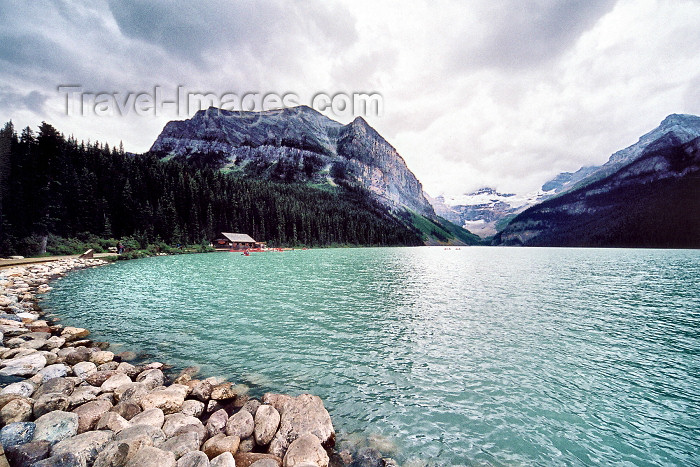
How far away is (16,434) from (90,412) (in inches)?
57.7

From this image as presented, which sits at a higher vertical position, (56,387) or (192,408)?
(56,387)

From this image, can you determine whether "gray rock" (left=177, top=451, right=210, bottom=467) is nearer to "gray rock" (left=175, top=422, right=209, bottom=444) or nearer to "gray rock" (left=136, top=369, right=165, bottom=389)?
"gray rock" (left=175, top=422, right=209, bottom=444)

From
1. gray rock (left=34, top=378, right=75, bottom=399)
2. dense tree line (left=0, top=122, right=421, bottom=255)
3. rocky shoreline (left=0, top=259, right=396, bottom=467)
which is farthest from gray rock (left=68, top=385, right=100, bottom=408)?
dense tree line (left=0, top=122, right=421, bottom=255)

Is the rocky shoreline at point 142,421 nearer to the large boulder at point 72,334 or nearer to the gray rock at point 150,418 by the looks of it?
the gray rock at point 150,418

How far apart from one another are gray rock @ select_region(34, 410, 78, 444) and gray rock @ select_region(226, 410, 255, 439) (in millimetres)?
3596

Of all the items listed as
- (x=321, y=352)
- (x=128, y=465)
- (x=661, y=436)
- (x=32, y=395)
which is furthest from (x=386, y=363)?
(x=32, y=395)

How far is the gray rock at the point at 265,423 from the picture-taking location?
24.4 feet

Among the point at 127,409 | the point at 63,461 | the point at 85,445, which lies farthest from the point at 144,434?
the point at 127,409

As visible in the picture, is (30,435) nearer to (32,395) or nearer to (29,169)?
(32,395)

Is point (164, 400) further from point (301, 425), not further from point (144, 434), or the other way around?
point (301, 425)

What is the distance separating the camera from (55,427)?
22.5 feet

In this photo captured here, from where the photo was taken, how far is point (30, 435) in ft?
21.4

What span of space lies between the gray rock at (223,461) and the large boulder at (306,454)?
1.20 metres

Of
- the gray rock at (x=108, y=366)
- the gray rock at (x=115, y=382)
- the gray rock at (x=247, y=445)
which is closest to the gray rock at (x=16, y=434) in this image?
the gray rock at (x=115, y=382)
